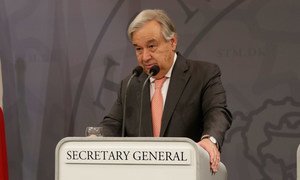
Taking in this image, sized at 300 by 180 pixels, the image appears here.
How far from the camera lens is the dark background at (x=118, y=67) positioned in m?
4.01

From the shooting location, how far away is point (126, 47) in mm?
4430

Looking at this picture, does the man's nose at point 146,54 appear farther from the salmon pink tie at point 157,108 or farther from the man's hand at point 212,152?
the man's hand at point 212,152

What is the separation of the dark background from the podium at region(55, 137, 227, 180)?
2.06m

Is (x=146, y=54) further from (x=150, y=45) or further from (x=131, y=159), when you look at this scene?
(x=131, y=159)

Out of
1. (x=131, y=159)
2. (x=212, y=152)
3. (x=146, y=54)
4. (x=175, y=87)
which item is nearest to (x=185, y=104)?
(x=175, y=87)

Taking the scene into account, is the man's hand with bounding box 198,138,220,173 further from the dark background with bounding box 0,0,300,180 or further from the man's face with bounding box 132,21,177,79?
the dark background with bounding box 0,0,300,180

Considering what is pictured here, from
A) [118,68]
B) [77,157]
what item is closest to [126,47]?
[118,68]

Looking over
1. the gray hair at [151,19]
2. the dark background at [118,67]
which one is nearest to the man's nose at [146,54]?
the gray hair at [151,19]

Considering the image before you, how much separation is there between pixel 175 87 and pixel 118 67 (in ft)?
5.65

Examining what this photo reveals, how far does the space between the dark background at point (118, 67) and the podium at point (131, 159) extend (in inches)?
81.1

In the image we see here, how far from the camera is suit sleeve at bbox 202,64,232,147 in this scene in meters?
2.48

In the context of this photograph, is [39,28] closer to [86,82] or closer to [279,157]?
[86,82]

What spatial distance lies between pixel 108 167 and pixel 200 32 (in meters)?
2.39

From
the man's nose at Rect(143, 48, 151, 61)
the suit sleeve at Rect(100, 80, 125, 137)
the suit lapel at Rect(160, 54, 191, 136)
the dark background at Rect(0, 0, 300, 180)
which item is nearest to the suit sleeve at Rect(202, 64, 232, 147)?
the suit lapel at Rect(160, 54, 191, 136)
